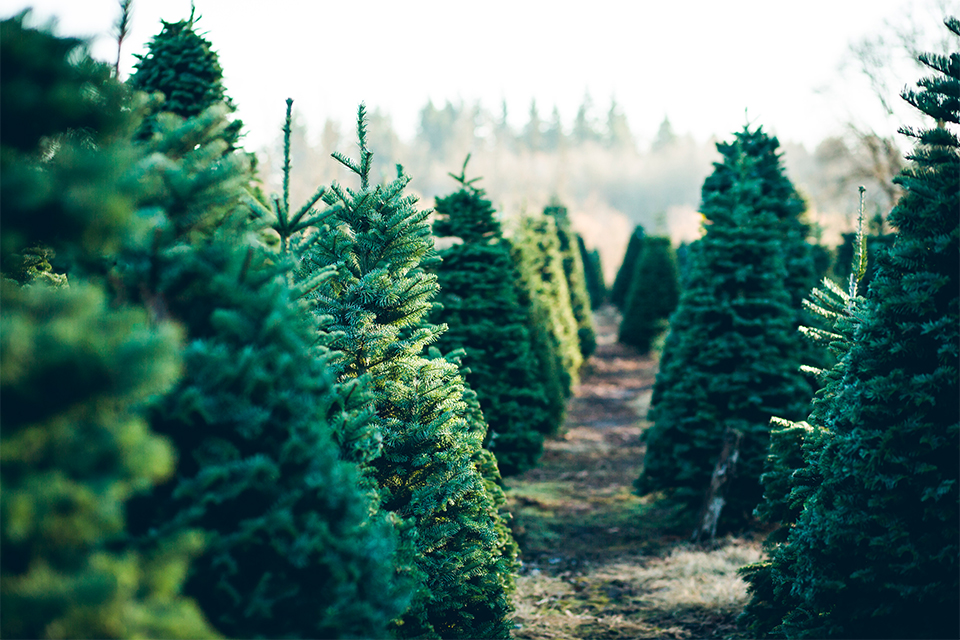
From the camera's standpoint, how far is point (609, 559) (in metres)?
8.16

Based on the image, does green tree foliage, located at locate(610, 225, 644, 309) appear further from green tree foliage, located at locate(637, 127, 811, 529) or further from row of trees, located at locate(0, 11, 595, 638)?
row of trees, located at locate(0, 11, 595, 638)

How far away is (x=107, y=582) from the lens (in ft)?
5.39

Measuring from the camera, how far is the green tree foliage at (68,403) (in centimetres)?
162

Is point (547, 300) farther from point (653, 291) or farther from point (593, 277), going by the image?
point (593, 277)

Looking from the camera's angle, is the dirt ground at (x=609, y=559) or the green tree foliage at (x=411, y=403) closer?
the green tree foliage at (x=411, y=403)

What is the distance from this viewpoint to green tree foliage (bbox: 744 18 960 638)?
3.60 metres

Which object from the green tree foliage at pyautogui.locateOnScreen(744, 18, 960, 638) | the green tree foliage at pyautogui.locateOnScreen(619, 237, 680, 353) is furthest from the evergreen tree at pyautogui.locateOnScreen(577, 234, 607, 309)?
the green tree foliage at pyautogui.locateOnScreen(744, 18, 960, 638)

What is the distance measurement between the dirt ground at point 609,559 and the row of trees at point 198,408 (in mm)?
2121

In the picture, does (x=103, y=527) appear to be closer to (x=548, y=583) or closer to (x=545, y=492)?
(x=548, y=583)

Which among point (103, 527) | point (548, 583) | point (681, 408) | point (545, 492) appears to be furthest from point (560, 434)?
point (103, 527)

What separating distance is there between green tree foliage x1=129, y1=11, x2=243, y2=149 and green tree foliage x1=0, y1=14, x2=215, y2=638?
550 centimetres

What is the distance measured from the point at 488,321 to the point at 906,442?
18.6 feet

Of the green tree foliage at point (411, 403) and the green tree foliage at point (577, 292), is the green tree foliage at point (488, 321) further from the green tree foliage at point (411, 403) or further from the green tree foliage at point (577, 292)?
the green tree foliage at point (577, 292)

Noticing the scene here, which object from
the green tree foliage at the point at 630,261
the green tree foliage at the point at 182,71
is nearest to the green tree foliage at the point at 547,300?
the green tree foliage at the point at 182,71
